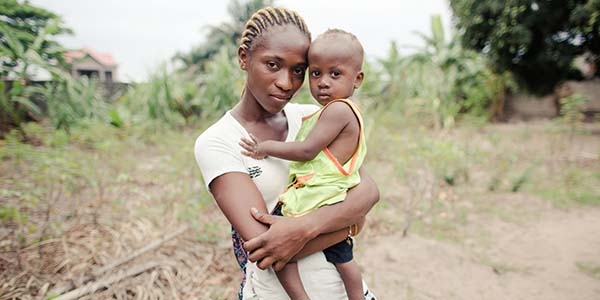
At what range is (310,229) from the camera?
114 cm

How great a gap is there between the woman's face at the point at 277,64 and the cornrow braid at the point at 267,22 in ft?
0.06

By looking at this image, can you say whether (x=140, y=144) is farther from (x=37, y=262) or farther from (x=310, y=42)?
(x=310, y=42)

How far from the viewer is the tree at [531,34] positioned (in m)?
6.79

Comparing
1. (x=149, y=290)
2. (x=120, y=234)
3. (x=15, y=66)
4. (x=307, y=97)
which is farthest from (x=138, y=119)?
(x=149, y=290)

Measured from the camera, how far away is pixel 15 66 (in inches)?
130

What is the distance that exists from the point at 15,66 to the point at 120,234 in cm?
172

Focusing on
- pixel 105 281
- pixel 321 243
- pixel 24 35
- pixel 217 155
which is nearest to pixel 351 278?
pixel 321 243

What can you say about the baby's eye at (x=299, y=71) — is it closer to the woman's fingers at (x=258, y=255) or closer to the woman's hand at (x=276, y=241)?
the woman's hand at (x=276, y=241)

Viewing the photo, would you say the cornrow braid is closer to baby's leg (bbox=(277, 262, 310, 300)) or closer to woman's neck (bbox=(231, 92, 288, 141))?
woman's neck (bbox=(231, 92, 288, 141))

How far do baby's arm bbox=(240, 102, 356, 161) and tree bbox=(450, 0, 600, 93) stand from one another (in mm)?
6359

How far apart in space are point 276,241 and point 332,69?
21.8 inches

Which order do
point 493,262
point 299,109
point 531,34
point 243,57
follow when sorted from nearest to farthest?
point 243,57 → point 299,109 → point 493,262 → point 531,34

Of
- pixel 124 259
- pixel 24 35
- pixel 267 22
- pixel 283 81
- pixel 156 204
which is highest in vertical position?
pixel 267 22

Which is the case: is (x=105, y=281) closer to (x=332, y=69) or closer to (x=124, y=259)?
(x=124, y=259)
